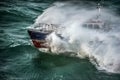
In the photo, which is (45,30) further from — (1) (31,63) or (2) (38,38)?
(1) (31,63)

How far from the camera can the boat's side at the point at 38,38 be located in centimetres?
2881

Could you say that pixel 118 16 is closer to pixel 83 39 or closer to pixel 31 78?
pixel 83 39

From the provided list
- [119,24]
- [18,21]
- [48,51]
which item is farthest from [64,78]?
[18,21]

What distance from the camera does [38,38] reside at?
29.0 metres

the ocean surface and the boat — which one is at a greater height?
the boat

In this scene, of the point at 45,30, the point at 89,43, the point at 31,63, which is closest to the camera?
the point at 31,63

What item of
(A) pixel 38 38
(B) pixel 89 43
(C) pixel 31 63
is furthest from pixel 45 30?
(B) pixel 89 43

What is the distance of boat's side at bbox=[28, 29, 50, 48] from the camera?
28.8 meters

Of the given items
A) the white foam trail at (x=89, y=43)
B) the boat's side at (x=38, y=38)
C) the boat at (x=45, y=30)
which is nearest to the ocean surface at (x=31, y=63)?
the white foam trail at (x=89, y=43)

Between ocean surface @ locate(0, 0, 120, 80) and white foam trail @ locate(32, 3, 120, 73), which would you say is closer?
ocean surface @ locate(0, 0, 120, 80)

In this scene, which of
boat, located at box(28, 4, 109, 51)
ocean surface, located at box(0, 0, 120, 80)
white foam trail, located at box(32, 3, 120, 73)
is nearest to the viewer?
ocean surface, located at box(0, 0, 120, 80)

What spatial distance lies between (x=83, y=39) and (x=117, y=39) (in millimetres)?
3298

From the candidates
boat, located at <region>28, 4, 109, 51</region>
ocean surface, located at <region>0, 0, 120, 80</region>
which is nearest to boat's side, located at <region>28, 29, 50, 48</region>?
boat, located at <region>28, 4, 109, 51</region>

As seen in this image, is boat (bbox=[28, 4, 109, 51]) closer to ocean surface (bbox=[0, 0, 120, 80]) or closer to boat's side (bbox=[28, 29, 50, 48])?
boat's side (bbox=[28, 29, 50, 48])
